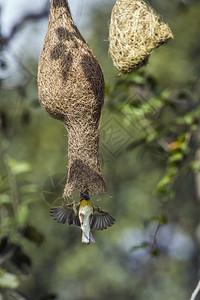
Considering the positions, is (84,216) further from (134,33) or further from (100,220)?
(134,33)

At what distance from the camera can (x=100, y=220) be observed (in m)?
1.91

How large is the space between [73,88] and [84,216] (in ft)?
1.74

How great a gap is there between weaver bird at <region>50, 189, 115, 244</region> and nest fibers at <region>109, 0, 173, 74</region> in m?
0.65

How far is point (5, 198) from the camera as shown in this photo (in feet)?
10.6

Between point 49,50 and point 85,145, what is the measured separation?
0.43 m

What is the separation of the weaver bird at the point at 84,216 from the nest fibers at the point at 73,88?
14 centimetres

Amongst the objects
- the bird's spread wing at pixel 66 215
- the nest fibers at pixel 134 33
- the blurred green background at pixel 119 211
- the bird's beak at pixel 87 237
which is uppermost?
the nest fibers at pixel 134 33

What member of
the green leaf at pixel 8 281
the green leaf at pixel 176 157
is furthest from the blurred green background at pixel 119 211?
the green leaf at pixel 8 281

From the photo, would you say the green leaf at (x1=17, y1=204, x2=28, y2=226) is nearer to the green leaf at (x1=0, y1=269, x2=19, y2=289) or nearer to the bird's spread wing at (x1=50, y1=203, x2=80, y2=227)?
the green leaf at (x1=0, y1=269, x2=19, y2=289)

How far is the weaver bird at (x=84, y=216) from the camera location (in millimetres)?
1864

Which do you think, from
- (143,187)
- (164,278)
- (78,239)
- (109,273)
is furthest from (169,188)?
(164,278)

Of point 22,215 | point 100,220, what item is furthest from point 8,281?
point 100,220

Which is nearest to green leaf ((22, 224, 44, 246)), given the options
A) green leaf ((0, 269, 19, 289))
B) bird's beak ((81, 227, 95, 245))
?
green leaf ((0, 269, 19, 289))

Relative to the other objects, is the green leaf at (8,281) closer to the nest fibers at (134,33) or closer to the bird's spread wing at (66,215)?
the bird's spread wing at (66,215)
